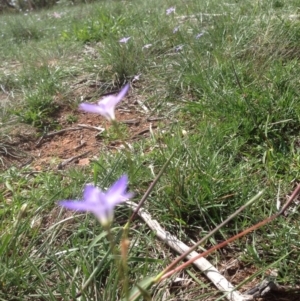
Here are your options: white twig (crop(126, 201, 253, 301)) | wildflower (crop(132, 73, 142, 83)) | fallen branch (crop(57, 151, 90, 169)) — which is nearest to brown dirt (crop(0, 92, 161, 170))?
fallen branch (crop(57, 151, 90, 169))

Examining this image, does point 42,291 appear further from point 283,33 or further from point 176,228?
point 283,33

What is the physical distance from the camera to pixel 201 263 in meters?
1.41

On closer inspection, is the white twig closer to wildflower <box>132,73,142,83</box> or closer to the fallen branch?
the fallen branch

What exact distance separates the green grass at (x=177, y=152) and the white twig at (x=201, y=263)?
0.03 meters

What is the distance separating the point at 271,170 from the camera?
5.72 ft

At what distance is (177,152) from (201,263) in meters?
0.51

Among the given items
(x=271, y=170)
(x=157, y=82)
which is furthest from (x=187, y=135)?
(x=157, y=82)

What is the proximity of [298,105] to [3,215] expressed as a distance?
1.30m

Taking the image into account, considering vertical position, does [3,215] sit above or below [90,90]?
above

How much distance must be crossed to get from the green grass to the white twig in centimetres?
3

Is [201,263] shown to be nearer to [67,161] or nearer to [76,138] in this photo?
[67,161]

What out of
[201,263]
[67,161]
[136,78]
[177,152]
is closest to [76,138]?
[67,161]

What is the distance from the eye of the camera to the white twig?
50.2 inches

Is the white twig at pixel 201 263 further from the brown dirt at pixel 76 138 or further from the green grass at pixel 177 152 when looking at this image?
the brown dirt at pixel 76 138
